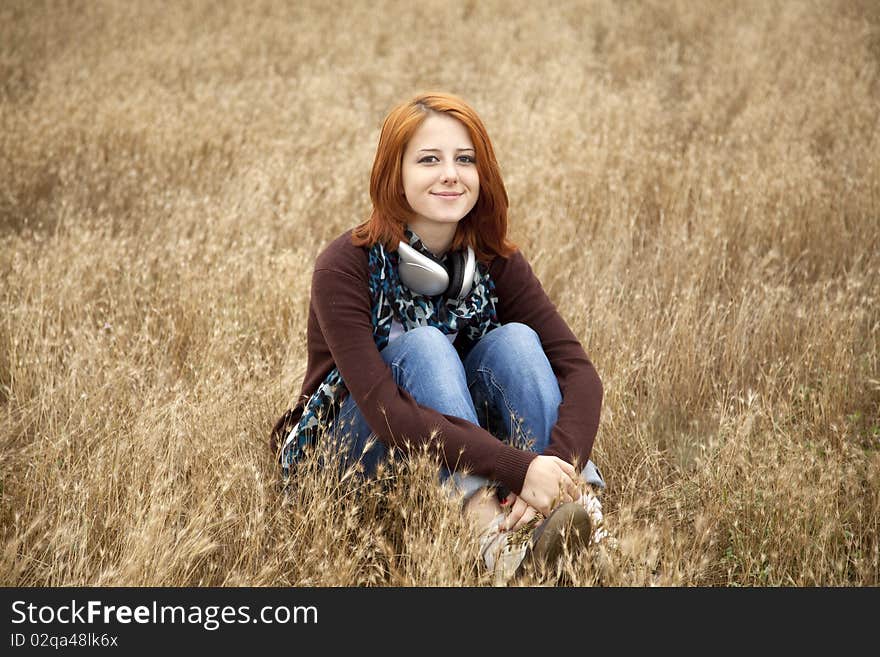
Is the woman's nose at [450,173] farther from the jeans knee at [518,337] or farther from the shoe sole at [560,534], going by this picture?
the shoe sole at [560,534]

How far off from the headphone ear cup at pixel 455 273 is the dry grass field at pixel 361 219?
0.59 metres

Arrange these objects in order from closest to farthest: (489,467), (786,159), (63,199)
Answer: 1. (489,467)
2. (63,199)
3. (786,159)

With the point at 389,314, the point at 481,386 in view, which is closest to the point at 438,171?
the point at 389,314

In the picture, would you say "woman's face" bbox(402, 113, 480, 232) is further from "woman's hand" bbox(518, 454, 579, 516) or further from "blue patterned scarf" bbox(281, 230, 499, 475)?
"woman's hand" bbox(518, 454, 579, 516)

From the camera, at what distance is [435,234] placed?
8.61ft

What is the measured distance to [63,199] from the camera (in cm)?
477

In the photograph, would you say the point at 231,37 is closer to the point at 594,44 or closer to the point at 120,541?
the point at 594,44

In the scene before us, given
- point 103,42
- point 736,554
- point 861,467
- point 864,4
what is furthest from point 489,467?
point 864,4

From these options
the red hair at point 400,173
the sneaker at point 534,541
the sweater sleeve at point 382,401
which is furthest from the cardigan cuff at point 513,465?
the red hair at point 400,173

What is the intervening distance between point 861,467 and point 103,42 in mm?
7509

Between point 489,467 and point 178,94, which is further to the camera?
point 178,94

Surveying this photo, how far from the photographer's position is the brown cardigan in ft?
7.43

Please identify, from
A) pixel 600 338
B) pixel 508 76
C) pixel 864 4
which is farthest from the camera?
pixel 864 4

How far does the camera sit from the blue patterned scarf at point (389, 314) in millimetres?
2525
